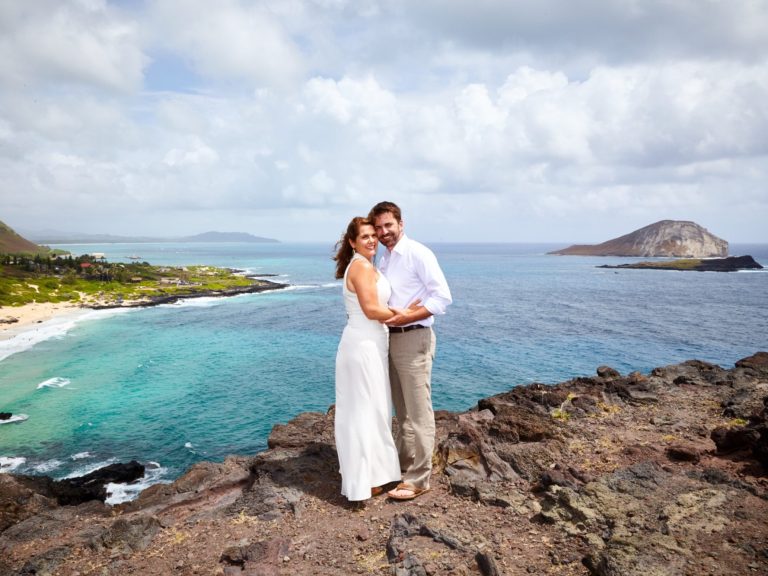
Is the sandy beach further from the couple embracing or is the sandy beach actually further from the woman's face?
the woman's face

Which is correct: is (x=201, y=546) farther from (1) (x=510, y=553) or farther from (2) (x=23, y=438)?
(2) (x=23, y=438)

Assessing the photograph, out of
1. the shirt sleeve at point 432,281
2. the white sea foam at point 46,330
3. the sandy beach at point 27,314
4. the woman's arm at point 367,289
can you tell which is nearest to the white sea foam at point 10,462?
the woman's arm at point 367,289

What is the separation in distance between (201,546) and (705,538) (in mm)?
7082

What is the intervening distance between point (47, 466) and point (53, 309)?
178 ft

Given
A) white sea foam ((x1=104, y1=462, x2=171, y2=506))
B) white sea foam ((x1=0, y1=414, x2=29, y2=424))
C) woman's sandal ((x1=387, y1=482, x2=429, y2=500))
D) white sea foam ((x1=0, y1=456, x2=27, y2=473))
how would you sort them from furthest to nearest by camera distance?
white sea foam ((x1=0, y1=414, x2=29, y2=424)) < white sea foam ((x1=0, y1=456, x2=27, y2=473)) < white sea foam ((x1=104, y1=462, x2=171, y2=506)) < woman's sandal ((x1=387, y1=482, x2=429, y2=500))

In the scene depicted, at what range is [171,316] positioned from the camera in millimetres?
63125

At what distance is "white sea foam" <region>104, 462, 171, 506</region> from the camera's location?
56.9ft

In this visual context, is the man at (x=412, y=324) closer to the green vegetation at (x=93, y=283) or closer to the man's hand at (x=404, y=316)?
the man's hand at (x=404, y=316)

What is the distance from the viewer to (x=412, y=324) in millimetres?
7234

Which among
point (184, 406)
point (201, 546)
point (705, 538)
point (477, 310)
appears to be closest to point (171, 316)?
point (184, 406)

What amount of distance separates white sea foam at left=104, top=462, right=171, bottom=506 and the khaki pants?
532 inches

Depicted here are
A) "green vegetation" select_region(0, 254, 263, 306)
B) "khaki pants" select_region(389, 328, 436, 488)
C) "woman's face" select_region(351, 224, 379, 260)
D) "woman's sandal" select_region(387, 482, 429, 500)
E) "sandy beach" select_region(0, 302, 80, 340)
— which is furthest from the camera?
"green vegetation" select_region(0, 254, 263, 306)

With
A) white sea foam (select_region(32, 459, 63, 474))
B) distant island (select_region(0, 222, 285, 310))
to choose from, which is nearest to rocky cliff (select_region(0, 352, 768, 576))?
white sea foam (select_region(32, 459, 63, 474))

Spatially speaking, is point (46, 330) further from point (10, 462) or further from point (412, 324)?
point (412, 324)
